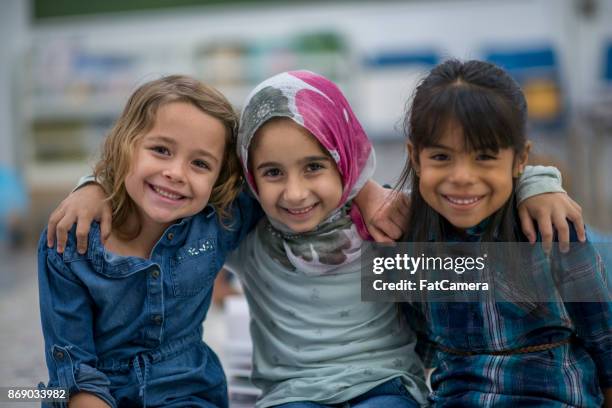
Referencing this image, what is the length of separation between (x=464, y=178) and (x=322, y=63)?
13.2 feet

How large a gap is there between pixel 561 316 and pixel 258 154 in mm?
601

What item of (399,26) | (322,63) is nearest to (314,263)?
(322,63)

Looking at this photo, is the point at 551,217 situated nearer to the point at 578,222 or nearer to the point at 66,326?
the point at 578,222

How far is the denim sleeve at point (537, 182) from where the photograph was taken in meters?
1.20

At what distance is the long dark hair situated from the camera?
1133 millimetres

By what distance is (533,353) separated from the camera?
47.1 inches

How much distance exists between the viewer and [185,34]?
18.4 ft

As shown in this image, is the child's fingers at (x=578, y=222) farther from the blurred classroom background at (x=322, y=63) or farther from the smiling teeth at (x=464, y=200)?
the blurred classroom background at (x=322, y=63)

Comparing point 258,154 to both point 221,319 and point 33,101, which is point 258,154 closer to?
point 221,319

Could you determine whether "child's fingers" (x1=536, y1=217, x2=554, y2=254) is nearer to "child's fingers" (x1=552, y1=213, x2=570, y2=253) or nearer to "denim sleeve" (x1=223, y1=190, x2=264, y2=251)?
"child's fingers" (x1=552, y1=213, x2=570, y2=253)

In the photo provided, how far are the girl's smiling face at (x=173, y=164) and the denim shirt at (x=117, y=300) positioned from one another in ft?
0.18

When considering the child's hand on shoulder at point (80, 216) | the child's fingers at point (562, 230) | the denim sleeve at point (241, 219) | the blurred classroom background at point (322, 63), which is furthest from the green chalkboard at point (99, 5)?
the child's fingers at point (562, 230)

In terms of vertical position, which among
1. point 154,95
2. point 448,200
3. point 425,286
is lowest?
point 425,286

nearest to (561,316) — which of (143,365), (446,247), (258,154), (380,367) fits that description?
(446,247)
